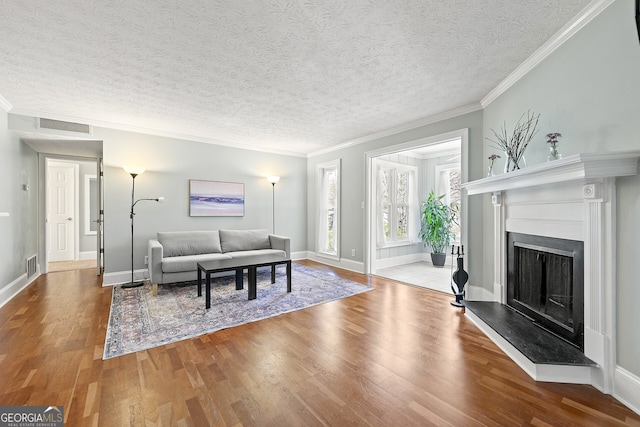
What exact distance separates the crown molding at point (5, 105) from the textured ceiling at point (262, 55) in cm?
5

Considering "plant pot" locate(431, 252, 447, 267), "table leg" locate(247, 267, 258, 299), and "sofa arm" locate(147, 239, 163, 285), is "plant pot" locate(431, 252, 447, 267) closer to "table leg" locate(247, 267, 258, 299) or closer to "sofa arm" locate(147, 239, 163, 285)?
"table leg" locate(247, 267, 258, 299)

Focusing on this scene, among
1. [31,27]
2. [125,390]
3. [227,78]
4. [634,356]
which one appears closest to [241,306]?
[125,390]

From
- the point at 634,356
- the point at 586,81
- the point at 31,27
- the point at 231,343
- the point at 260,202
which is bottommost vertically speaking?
the point at 231,343

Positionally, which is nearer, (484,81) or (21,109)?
(484,81)

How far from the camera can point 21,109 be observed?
3637 mm

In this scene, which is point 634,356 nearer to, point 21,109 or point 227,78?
point 227,78

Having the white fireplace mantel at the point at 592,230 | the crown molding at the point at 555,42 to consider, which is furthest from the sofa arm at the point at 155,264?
the crown molding at the point at 555,42

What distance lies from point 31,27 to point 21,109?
8.01 ft

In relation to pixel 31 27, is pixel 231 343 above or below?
below

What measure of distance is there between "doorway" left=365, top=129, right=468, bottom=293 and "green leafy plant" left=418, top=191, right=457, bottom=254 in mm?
283

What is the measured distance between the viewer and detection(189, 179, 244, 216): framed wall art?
16.5 ft

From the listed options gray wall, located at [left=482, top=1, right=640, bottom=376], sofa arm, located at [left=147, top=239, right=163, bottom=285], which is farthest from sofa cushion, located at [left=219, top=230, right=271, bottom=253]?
gray wall, located at [left=482, top=1, right=640, bottom=376]

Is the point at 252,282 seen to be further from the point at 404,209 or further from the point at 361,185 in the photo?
the point at 404,209

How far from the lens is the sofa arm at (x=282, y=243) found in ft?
16.6
